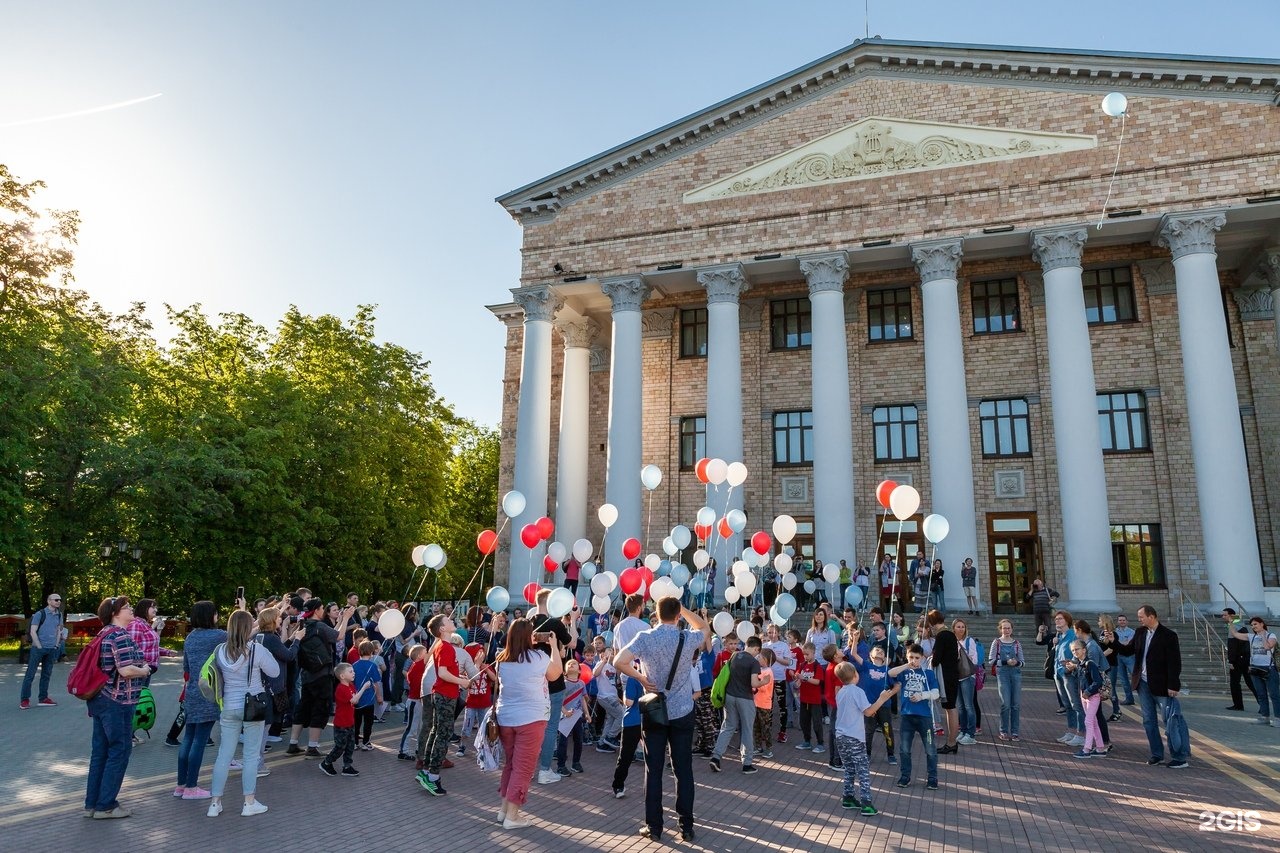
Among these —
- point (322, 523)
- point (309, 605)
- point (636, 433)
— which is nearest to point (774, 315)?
point (636, 433)

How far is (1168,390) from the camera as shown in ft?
88.3

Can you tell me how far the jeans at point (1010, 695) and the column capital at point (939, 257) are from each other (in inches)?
639

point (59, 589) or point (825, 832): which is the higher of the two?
point (59, 589)

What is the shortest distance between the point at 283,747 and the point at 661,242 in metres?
21.9

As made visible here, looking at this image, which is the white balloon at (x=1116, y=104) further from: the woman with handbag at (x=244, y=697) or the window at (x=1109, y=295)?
the woman with handbag at (x=244, y=697)

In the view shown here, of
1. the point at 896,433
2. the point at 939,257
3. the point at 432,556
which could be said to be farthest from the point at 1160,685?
the point at 896,433

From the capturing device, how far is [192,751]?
8.62m

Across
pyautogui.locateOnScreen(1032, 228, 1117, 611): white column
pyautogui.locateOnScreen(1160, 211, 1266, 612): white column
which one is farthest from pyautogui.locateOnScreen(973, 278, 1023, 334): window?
pyautogui.locateOnScreen(1160, 211, 1266, 612): white column

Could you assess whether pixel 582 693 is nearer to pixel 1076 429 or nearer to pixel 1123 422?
pixel 1076 429

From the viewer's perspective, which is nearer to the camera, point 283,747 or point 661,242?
point 283,747

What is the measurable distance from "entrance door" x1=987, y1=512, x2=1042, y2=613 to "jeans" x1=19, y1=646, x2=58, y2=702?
25.0 meters

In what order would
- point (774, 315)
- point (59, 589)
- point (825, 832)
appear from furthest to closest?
1. point (774, 315)
2. point (59, 589)
3. point (825, 832)

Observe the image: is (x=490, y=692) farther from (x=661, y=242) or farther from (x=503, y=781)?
(x=661, y=242)

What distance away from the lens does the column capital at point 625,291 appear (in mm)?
29484
